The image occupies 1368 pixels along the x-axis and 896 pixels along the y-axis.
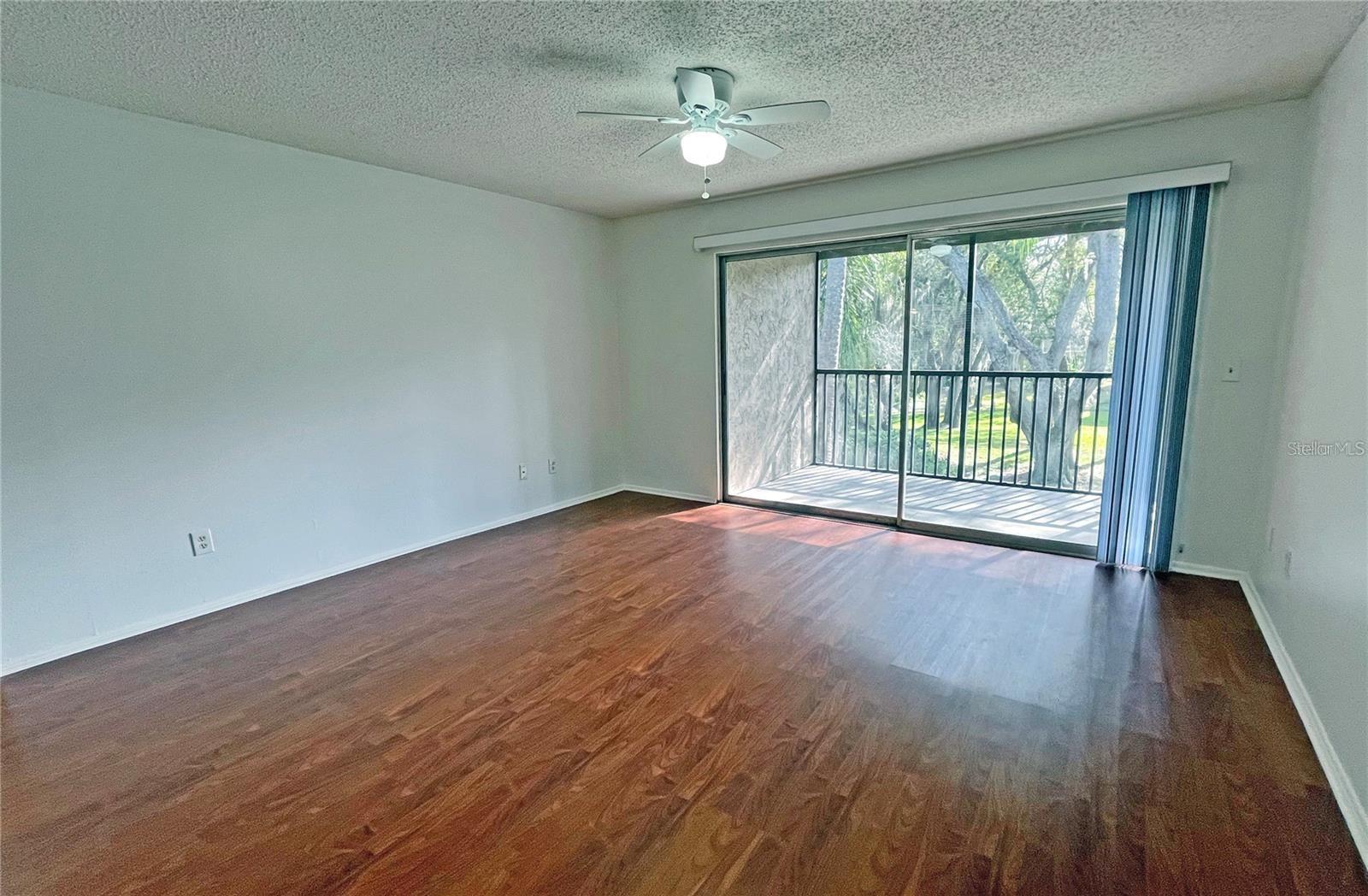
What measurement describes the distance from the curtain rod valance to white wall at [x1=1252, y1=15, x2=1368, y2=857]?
1.52ft

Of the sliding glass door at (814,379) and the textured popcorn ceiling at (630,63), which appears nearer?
the textured popcorn ceiling at (630,63)

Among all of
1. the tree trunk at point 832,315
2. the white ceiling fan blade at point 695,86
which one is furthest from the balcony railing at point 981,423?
the white ceiling fan blade at point 695,86

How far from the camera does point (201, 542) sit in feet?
9.60

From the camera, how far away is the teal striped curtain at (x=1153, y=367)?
296cm

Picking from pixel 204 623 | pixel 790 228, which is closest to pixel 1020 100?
pixel 790 228

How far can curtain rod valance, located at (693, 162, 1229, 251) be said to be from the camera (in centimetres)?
289

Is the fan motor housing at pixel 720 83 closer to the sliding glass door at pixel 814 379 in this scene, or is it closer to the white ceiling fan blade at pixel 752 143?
the white ceiling fan blade at pixel 752 143

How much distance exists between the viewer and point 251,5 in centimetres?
180

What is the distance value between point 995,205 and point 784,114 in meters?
1.81

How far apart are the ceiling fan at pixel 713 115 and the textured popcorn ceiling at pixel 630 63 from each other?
0.28 feet

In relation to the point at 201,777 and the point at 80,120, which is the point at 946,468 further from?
the point at 80,120

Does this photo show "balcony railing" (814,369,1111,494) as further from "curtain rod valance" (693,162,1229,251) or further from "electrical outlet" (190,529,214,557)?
"electrical outlet" (190,529,214,557)

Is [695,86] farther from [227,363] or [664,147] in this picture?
[227,363]

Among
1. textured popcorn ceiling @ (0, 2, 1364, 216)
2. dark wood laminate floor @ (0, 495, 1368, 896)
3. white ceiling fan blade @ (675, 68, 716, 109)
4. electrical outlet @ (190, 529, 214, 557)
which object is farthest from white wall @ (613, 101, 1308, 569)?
electrical outlet @ (190, 529, 214, 557)
